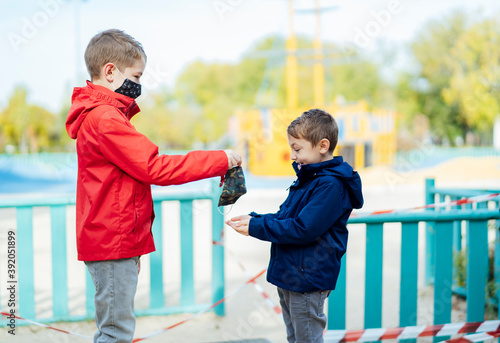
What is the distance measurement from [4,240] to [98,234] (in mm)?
5473

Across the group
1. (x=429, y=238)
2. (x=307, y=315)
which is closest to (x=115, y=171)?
(x=307, y=315)

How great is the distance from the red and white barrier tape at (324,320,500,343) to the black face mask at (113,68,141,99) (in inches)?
68.3

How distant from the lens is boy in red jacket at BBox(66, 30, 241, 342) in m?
1.82

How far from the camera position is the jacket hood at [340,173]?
191 cm

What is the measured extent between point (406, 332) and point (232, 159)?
166 centimetres

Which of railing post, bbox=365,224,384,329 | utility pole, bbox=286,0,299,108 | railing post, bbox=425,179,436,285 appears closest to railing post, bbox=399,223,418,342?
railing post, bbox=365,224,384,329

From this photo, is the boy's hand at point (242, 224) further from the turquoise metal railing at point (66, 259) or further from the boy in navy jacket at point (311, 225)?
the turquoise metal railing at point (66, 259)

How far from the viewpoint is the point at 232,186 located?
1.93 m

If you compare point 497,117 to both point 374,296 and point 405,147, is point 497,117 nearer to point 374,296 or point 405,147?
point 405,147

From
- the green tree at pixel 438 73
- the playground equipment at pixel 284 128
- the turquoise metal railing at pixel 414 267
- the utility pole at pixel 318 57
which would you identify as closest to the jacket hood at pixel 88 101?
the turquoise metal railing at pixel 414 267

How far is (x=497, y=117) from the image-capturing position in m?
26.6

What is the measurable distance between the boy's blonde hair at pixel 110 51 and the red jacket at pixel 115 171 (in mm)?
98

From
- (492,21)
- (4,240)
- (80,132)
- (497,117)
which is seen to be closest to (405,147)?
(497,117)

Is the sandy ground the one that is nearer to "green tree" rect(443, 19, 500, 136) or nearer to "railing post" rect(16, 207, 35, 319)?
"railing post" rect(16, 207, 35, 319)
